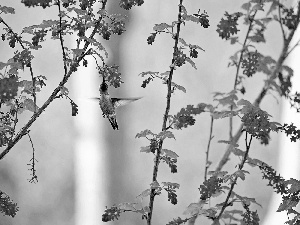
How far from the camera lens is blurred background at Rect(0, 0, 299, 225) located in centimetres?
428

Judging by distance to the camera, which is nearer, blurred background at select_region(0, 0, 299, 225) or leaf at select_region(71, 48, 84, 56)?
leaf at select_region(71, 48, 84, 56)

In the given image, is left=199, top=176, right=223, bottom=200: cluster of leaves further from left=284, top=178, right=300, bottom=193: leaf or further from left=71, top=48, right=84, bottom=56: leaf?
left=71, top=48, right=84, bottom=56: leaf

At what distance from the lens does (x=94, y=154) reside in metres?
4.24

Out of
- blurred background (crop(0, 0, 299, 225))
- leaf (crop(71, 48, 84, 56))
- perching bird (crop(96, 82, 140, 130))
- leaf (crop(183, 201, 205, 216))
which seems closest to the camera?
leaf (crop(71, 48, 84, 56))

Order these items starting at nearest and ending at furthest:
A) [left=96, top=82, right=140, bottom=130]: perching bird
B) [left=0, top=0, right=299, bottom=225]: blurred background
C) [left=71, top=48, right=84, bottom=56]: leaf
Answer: [left=71, top=48, right=84, bottom=56]: leaf < [left=96, top=82, right=140, bottom=130]: perching bird < [left=0, top=0, right=299, bottom=225]: blurred background

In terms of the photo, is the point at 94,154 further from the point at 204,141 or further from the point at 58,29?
the point at 58,29

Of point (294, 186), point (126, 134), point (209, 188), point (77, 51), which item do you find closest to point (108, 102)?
point (77, 51)

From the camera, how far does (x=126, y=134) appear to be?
4.43 meters

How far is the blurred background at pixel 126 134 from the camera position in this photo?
4277 millimetres

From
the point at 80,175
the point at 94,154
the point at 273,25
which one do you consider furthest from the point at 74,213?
the point at 273,25

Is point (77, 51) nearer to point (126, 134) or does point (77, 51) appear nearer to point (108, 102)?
point (108, 102)

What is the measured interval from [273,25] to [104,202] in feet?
6.97

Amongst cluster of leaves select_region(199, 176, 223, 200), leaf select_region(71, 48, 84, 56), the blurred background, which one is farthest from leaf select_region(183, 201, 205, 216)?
the blurred background

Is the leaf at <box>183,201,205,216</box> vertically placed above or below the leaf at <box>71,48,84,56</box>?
below
